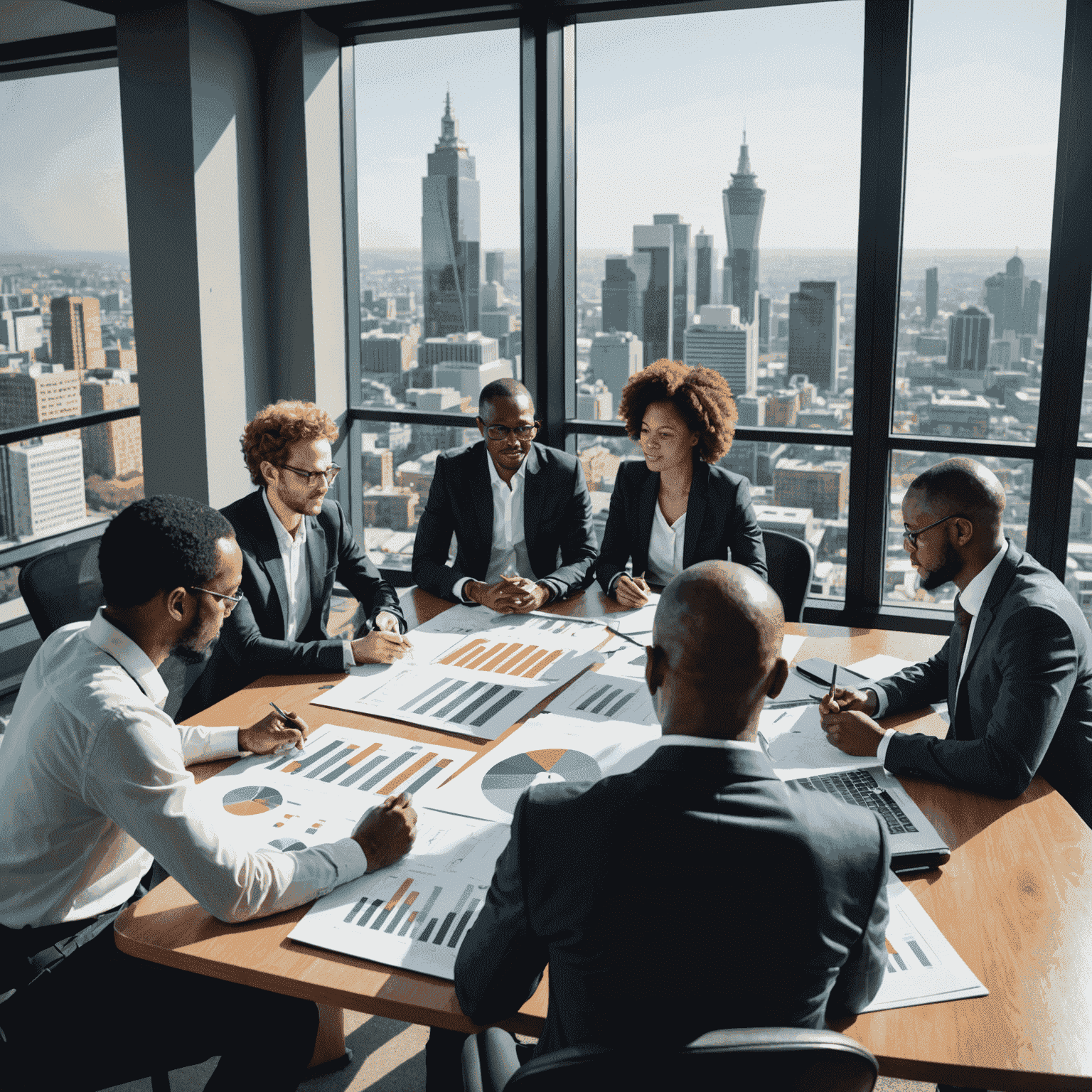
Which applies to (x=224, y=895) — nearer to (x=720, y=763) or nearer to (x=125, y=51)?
(x=720, y=763)

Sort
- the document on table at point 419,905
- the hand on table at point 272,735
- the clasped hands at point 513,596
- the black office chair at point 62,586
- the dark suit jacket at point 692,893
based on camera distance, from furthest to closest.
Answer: the clasped hands at point 513,596 → the black office chair at point 62,586 → the hand on table at point 272,735 → the document on table at point 419,905 → the dark suit jacket at point 692,893

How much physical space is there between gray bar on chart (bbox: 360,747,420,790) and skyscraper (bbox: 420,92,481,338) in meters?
3.16

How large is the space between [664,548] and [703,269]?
1.55 meters

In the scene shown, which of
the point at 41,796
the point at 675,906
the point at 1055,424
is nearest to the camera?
the point at 675,906

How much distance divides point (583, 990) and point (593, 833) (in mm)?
179

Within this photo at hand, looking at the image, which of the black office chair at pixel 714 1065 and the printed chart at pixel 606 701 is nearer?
the black office chair at pixel 714 1065

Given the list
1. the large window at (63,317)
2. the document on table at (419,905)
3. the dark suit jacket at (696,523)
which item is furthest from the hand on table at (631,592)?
the large window at (63,317)

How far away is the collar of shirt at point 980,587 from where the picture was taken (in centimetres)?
214

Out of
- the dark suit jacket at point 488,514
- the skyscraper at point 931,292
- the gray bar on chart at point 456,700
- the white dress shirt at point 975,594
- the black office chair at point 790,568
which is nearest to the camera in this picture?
the white dress shirt at point 975,594

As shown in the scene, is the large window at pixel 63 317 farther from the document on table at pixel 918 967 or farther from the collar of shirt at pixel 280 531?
the document on table at pixel 918 967

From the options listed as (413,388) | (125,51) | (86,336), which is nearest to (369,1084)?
(413,388)

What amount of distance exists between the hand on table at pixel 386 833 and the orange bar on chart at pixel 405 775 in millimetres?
182

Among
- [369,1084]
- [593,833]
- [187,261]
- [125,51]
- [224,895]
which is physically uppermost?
[125,51]

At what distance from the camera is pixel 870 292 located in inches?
162
